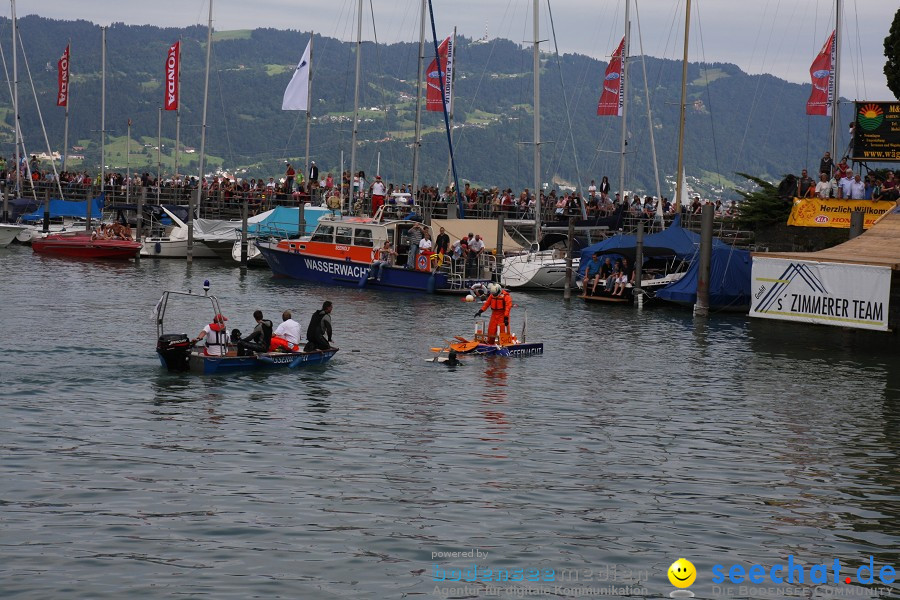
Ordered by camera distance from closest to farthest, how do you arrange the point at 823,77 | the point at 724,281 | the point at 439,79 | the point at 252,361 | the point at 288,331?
the point at 252,361, the point at 288,331, the point at 724,281, the point at 823,77, the point at 439,79

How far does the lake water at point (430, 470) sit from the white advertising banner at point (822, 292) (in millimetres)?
1518

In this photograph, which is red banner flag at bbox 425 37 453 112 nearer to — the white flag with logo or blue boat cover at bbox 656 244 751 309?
the white flag with logo

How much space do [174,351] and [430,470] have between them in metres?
9.06

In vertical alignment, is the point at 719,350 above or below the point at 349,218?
below

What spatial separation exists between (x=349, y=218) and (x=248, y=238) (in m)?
9.62

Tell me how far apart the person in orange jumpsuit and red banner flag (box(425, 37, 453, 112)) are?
80.3ft

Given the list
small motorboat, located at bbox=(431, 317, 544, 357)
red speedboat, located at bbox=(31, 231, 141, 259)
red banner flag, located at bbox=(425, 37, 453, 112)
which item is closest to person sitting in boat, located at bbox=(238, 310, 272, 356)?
small motorboat, located at bbox=(431, 317, 544, 357)

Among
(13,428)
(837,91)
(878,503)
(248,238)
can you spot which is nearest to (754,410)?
(878,503)

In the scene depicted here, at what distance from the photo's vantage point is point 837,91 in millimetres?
48844

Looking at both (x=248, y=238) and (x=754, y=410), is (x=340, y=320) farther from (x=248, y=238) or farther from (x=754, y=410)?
(x=248, y=238)

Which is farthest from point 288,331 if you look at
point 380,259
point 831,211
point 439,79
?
point 439,79

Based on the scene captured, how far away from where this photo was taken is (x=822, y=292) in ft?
117

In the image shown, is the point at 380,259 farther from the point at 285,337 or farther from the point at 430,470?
the point at 430,470

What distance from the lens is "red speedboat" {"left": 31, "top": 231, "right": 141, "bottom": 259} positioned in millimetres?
59188
